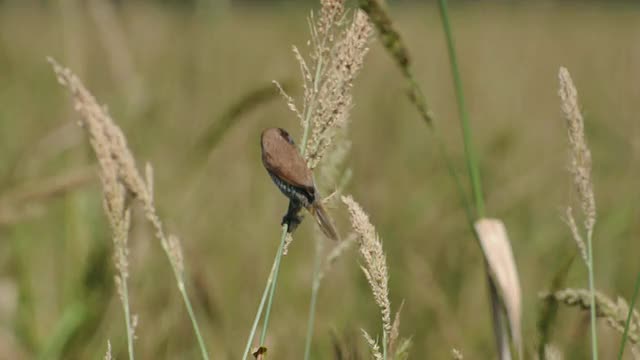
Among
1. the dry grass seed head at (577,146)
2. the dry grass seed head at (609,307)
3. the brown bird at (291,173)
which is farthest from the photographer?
the dry grass seed head at (609,307)

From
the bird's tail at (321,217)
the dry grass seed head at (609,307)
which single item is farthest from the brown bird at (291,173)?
the dry grass seed head at (609,307)

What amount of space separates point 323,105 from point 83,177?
0.95 meters

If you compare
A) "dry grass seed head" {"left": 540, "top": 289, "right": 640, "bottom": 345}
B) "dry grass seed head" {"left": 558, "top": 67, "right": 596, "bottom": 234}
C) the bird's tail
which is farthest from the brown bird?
"dry grass seed head" {"left": 540, "top": 289, "right": 640, "bottom": 345}

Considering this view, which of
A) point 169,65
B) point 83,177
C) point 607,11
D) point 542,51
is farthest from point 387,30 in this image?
point 607,11

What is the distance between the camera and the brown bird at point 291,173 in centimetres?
93

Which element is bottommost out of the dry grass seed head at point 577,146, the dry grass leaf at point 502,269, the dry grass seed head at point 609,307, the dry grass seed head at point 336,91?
the dry grass seed head at point 609,307

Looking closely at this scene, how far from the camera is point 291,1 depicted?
10.7 ft

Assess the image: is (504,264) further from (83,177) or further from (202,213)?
(202,213)

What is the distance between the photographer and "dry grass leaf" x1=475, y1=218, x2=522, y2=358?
51.6 inches

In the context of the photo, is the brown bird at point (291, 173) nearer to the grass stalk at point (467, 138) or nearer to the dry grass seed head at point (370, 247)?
the dry grass seed head at point (370, 247)

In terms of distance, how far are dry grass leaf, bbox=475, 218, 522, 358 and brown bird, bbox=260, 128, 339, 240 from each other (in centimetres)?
42

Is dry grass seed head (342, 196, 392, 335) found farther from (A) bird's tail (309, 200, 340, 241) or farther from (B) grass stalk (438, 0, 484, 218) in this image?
(B) grass stalk (438, 0, 484, 218)

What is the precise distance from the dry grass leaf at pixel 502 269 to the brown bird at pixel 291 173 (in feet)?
1.37

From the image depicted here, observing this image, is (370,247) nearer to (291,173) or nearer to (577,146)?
(291,173)
